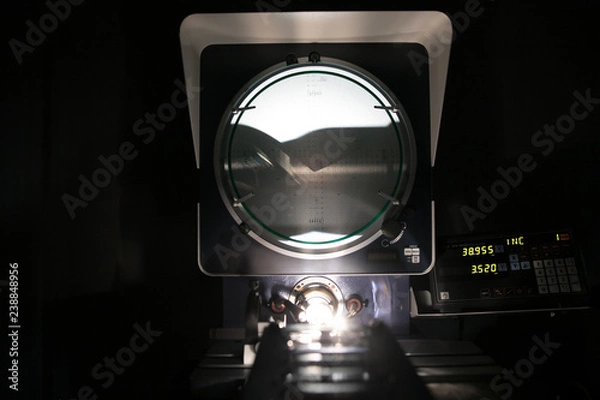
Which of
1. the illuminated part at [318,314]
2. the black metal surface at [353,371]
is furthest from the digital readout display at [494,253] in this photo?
the illuminated part at [318,314]

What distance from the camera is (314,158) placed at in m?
1.04

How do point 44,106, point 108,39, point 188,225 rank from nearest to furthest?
point 44,106 → point 108,39 → point 188,225

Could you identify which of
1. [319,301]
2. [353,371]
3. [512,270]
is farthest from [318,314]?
[512,270]

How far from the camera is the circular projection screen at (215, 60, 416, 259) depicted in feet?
3.39

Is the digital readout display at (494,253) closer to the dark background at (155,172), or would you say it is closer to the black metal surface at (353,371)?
the dark background at (155,172)

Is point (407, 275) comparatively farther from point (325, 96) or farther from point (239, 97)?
point (239, 97)

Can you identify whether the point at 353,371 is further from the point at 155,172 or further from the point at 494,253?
the point at 155,172

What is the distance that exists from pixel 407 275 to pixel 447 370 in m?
0.25

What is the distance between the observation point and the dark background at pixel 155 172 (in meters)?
0.76

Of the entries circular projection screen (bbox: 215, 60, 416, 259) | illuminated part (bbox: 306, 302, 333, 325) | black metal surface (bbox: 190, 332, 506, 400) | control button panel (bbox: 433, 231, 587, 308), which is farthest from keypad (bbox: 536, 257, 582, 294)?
illuminated part (bbox: 306, 302, 333, 325)

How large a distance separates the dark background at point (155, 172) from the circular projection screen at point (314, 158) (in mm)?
164

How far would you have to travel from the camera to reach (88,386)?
0.84m

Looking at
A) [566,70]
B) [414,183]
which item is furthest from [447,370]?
[566,70]

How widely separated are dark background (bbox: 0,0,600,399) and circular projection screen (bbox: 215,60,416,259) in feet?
0.54
